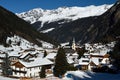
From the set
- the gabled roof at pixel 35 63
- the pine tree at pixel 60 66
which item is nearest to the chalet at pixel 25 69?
the gabled roof at pixel 35 63

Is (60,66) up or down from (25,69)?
up

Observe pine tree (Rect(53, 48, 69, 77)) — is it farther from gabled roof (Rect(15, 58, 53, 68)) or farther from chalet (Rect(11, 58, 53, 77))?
gabled roof (Rect(15, 58, 53, 68))

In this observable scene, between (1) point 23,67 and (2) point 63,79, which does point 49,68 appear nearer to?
(1) point 23,67

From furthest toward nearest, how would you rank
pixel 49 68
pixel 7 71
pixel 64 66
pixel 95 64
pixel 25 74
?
pixel 95 64, pixel 49 68, pixel 25 74, pixel 7 71, pixel 64 66

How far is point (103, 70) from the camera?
270 feet

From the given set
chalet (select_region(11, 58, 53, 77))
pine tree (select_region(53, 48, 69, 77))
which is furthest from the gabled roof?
pine tree (select_region(53, 48, 69, 77))

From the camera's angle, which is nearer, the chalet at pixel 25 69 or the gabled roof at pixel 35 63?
the chalet at pixel 25 69

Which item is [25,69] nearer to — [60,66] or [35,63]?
[35,63]

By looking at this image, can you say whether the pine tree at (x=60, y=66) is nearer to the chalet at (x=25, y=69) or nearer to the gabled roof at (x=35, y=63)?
the chalet at (x=25, y=69)

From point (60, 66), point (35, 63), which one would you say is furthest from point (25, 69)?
point (60, 66)

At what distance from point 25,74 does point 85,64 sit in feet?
62.7

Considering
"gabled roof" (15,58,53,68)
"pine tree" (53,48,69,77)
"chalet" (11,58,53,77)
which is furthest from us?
"gabled roof" (15,58,53,68)

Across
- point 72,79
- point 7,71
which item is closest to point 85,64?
point 7,71

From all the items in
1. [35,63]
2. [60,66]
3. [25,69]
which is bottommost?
[25,69]
